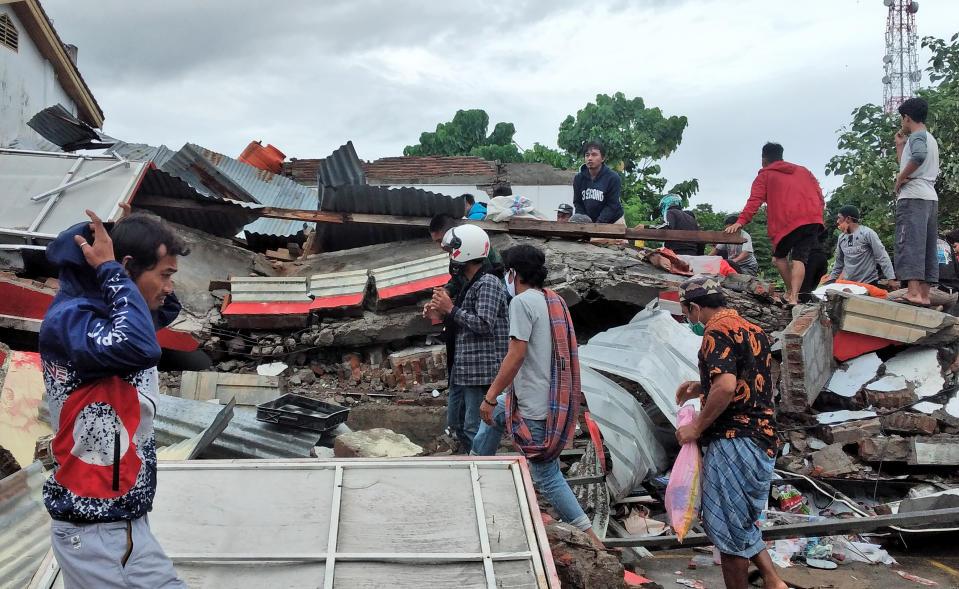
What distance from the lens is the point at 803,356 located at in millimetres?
6578

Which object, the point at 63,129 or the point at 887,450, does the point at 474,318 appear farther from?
the point at 63,129

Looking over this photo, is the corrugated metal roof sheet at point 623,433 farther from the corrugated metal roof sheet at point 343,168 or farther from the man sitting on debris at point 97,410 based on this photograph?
the corrugated metal roof sheet at point 343,168

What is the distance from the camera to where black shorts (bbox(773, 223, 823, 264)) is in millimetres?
7605

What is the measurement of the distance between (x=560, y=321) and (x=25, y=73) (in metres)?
13.8

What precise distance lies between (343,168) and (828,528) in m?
7.44

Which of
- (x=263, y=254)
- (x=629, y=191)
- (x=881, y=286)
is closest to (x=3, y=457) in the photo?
(x=263, y=254)

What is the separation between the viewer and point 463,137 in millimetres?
31156

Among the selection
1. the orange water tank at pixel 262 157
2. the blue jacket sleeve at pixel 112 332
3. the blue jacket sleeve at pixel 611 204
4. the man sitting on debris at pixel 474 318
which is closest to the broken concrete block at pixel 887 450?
the man sitting on debris at pixel 474 318

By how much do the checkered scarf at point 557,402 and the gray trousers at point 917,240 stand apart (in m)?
4.35

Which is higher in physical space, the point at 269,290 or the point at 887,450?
the point at 269,290

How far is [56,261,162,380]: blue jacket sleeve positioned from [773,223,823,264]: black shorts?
22.7ft

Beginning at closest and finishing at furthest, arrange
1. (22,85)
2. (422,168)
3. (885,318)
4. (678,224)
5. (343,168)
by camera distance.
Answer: (885,318), (678,224), (343,168), (22,85), (422,168)

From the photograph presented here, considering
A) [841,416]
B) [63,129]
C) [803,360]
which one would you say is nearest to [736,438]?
[803,360]

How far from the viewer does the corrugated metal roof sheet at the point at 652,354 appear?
5.97m
